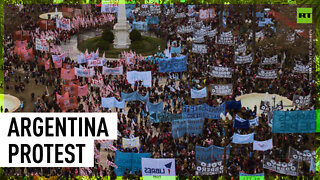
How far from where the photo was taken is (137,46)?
2395 inches

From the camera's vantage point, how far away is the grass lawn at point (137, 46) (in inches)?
2336

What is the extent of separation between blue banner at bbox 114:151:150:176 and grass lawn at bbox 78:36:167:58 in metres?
30.7

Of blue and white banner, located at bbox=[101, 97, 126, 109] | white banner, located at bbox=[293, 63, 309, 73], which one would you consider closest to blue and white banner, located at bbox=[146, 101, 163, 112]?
blue and white banner, located at bbox=[101, 97, 126, 109]

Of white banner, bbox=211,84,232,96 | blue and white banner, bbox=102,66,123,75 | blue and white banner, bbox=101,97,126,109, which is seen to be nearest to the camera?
blue and white banner, bbox=101,97,126,109

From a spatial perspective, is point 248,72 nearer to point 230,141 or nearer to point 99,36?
point 230,141

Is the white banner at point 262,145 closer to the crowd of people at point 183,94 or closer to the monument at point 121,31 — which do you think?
the crowd of people at point 183,94

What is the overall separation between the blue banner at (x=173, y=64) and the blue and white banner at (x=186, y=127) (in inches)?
434

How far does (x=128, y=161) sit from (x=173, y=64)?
16879mm

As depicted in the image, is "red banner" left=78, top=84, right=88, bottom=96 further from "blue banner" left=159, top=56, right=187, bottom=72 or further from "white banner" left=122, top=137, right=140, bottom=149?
"white banner" left=122, top=137, right=140, bottom=149

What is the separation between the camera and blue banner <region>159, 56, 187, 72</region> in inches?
1713

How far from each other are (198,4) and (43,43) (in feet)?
100

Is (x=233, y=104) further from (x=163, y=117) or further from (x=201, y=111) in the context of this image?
(x=163, y=117)

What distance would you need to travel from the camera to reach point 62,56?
162 ft

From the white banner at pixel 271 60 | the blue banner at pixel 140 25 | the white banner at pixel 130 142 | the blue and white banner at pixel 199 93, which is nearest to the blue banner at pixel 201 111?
the blue and white banner at pixel 199 93
